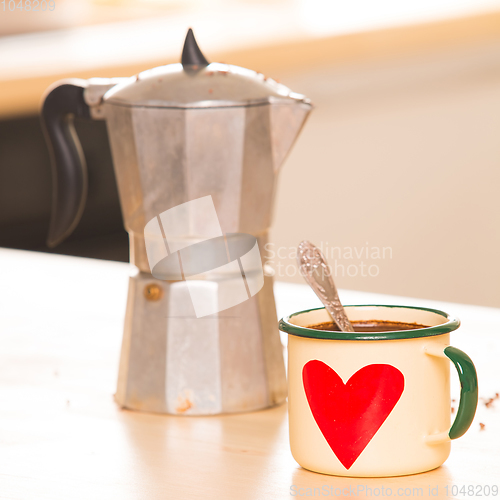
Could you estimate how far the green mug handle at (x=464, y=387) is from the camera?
0.40m

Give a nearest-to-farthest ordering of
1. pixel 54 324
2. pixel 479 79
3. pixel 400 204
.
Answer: pixel 54 324 < pixel 479 79 < pixel 400 204

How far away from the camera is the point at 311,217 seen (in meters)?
2.00

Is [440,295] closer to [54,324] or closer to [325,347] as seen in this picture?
[54,324]

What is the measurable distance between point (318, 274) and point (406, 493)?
5.8 inches

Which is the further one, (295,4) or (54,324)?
(295,4)

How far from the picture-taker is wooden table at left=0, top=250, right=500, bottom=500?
0.42 metres

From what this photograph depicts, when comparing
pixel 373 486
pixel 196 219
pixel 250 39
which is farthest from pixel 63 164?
pixel 250 39

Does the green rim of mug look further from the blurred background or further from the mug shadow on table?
the blurred background

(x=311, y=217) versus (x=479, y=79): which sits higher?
(x=479, y=79)

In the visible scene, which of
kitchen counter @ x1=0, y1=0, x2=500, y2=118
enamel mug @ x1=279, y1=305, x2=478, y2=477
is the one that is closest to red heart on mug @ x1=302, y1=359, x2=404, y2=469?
enamel mug @ x1=279, y1=305, x2=478, y2=477

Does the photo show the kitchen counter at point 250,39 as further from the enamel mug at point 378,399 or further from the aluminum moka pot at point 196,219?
the enamel mug at point 378,399

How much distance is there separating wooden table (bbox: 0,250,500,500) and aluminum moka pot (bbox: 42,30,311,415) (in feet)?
0.10

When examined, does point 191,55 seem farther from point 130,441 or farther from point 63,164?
point 130,441

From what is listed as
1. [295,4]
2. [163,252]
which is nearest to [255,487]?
[163,252]
